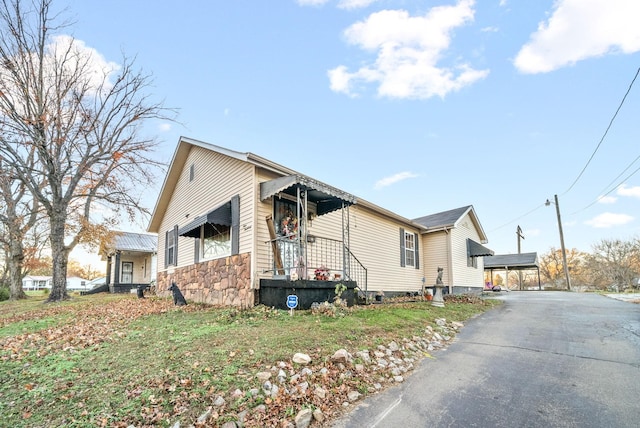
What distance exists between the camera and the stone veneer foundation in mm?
8117

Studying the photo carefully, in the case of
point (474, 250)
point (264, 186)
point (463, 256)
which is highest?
point (264, 186)

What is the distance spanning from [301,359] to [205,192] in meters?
8.05

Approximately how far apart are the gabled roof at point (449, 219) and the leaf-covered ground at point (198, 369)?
9184mm

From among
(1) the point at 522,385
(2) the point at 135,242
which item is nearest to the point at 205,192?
(1) the point at 522,385

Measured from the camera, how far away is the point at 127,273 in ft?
78.6

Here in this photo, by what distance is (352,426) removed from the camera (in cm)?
336

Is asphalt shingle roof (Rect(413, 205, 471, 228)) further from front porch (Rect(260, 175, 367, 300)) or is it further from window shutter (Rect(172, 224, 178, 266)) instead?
window shutter (Rect(172, 224, 178, 266))

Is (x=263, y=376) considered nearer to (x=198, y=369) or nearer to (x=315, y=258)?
(x=198, y=369)

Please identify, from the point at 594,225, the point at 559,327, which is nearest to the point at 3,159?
the point at 559,327

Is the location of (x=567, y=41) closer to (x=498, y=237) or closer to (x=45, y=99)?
(x=45, y=99)

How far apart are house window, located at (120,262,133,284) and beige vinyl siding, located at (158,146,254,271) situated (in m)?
11.1

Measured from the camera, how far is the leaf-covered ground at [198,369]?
3.41 meters

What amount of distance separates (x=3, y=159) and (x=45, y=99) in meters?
3.02

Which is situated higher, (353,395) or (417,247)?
(417,247)
